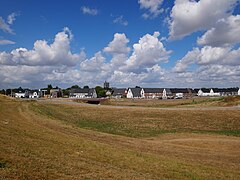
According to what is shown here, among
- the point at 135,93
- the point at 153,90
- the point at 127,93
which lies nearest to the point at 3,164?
the point at 135,93

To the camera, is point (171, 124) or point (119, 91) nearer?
point (171, 124)

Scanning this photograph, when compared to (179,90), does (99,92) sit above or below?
below

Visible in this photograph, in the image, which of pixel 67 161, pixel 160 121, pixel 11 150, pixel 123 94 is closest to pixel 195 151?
pixel 67 161

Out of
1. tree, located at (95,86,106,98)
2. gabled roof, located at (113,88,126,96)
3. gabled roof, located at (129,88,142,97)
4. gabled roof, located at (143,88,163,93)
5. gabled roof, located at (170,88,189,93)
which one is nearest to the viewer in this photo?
tree, located at (95,86,106,98)

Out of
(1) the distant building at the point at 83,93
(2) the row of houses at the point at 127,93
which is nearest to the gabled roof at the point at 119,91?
(2) the row of houses at the point at 127,93

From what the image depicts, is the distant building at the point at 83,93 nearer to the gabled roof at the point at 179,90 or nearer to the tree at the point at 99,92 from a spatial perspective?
the tree at the point at 99,92

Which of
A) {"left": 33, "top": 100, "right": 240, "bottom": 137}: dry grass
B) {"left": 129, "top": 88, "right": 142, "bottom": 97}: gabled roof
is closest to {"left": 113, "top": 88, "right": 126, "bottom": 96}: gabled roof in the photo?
{"left": 129, "top": 88, "right": 142, "bottom": 97}: gabled roof

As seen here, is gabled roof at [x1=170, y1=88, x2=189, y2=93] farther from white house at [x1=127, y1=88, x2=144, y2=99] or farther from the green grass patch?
the green grass patch

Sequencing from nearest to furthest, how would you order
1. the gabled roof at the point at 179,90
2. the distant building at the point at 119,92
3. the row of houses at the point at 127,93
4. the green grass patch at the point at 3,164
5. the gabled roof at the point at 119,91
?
the green grass patch at the point at 3,164, the row of houses at the point at 127,93, the distant building at the point at 119,92, the gabled roof at the point at 179,90, the gabled roof at the point at 119,91

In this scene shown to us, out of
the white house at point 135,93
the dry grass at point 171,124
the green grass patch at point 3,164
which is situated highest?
the white house at point 135,93

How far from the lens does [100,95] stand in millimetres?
170250

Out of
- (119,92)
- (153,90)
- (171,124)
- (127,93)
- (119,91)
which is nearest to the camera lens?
(171,124)

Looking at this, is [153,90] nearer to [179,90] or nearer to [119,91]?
[179,90]

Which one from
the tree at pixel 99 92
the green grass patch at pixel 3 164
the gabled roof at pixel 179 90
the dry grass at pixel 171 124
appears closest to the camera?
the green grass patch at pixel 3 164
